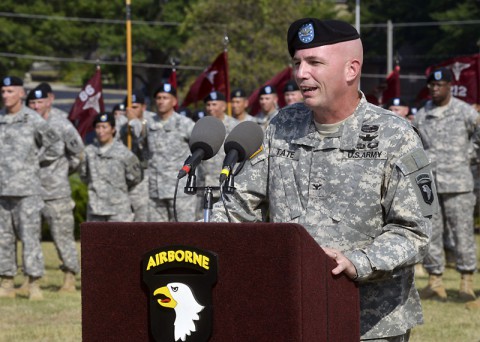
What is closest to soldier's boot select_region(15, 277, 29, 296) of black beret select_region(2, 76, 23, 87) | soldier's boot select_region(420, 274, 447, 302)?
black beret select_region(2, 76, 23, 87)

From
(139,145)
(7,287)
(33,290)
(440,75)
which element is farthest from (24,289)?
(440,75)

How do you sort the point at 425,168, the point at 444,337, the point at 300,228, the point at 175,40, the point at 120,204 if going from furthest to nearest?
the point at 175,40 < the point at 120,204 < the point at 444,337 < the point at 425,168 < the point at 300,228

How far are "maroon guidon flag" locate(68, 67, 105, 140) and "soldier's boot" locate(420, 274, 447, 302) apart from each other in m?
7.41

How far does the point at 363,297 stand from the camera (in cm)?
→ 405

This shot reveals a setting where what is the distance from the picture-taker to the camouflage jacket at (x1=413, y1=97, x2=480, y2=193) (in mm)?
11297

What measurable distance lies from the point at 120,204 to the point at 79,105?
5.16m

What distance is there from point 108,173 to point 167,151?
2.22 ft

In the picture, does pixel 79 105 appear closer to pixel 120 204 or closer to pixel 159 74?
pixel 120 204

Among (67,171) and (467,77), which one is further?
(467,77)

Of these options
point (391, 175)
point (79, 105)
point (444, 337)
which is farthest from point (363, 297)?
point (79, 105)

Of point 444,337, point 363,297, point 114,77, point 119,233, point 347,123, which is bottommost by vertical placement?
point 444,337

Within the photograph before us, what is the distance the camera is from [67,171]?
12.6 m

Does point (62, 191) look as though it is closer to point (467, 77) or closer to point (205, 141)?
point (467, 77)

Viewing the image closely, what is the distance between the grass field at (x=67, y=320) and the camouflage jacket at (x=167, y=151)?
5.08 ft
